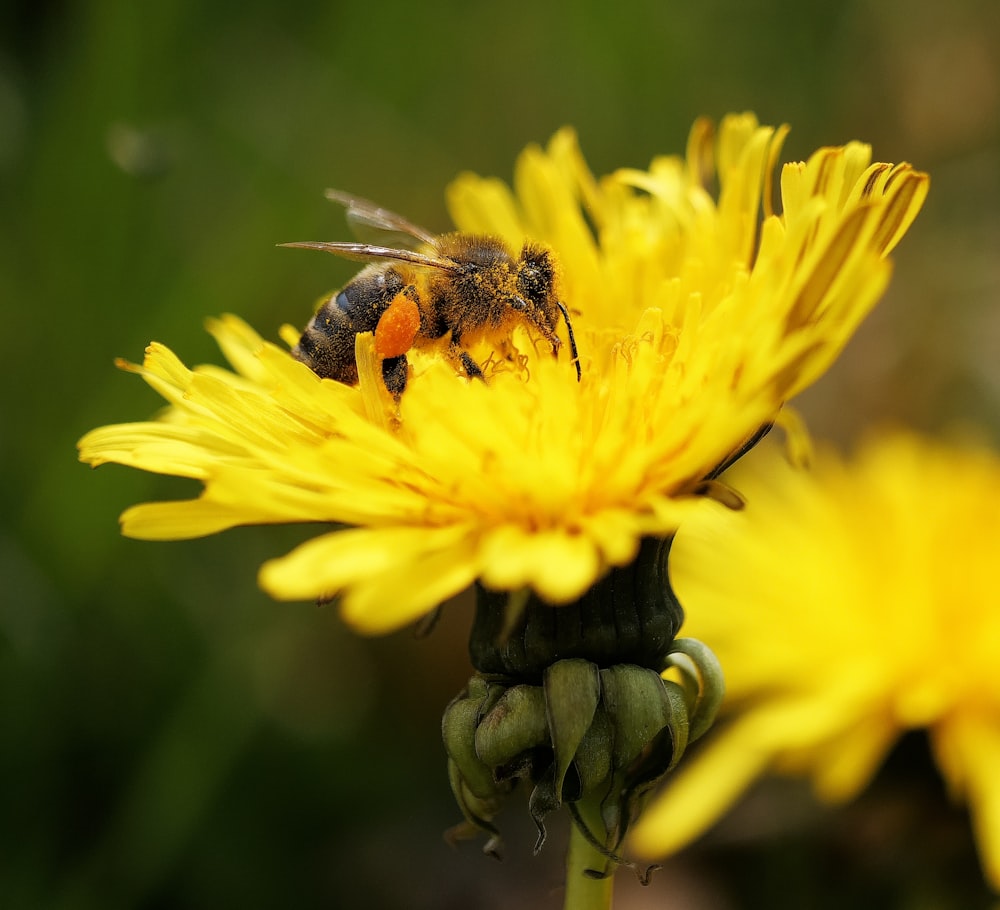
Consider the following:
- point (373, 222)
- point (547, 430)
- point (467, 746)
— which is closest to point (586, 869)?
point (467, 746)

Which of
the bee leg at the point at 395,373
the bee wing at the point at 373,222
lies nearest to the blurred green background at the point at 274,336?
the bee wing at the point at 373,222

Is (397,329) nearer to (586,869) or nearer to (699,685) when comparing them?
(699,685)

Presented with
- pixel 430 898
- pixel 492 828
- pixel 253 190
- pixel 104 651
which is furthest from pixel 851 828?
pixel 253 190

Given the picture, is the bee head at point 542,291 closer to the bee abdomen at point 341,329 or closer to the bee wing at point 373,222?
the bee abdomen at point 341,329

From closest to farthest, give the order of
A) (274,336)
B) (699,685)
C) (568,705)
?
1. (568,705)
2. (699,685)
3. (274,336)

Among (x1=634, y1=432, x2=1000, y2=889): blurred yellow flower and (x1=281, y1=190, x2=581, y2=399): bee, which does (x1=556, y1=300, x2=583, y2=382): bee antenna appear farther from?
(x1=634, y1=432, x2=1000, y2=889): blurred yellow flower

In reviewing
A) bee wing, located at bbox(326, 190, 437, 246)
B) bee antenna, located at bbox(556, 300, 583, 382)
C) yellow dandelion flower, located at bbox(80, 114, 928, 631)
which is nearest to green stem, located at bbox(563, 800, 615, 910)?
yellow dandelion flower, located at bbox(80, 114, 928, 631)
